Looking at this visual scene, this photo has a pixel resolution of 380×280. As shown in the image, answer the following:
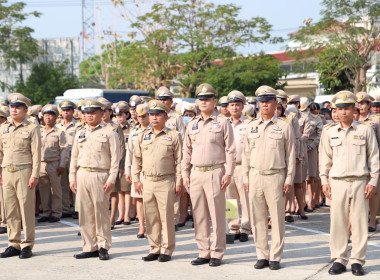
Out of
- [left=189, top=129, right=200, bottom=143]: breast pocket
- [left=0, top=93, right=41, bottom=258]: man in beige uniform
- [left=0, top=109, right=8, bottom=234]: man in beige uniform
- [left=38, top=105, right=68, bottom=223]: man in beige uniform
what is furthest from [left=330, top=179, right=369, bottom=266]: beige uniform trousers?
[left=38, top=105, right=68, bottom=223]: man in beige uniform

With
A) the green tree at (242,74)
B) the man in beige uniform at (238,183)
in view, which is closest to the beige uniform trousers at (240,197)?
the man in beige uniform at (238,183)

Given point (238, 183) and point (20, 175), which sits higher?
point (20, 175)

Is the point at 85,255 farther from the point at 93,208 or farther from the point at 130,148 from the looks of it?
the point at 130,148

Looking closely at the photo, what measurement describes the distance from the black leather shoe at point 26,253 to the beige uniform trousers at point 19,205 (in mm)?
52

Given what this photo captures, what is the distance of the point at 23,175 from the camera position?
9320mm

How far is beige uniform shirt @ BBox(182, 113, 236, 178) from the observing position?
336 inches

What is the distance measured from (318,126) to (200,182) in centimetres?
534

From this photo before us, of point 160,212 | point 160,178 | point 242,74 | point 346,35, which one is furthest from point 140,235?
point 242,74

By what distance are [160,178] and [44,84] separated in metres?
37.7

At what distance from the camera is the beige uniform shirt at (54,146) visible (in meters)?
12.6

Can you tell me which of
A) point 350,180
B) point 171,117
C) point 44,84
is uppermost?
point 44,84

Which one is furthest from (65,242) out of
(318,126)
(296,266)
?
(318,126)

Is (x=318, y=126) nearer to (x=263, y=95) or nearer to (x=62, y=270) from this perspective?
(x=263, y=95)

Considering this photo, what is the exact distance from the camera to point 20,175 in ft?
30.6
